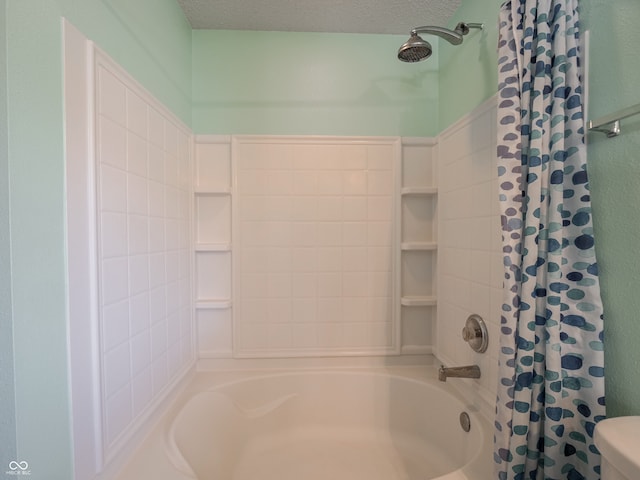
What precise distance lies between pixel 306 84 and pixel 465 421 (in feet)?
5.98

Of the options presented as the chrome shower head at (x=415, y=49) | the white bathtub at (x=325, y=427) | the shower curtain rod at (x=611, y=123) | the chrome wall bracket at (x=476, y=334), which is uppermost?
the chrome shower head at (x=415, y=49)

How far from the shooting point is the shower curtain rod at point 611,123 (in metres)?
0.59

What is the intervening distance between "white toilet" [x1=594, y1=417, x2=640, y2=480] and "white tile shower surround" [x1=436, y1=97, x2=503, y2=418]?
484 mm

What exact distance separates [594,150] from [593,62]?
0.24 m

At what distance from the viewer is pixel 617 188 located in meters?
0.67

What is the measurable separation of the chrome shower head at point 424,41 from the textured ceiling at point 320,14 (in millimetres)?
348

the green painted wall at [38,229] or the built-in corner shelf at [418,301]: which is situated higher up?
the green painted wall at [38,229]

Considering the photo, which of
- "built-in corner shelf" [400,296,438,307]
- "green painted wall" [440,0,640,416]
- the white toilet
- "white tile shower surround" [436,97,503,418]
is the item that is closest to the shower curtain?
"green painted wall" [440,0,640,416]

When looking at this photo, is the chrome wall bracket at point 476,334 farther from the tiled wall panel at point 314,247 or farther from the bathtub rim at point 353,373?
the tiled wall panel at point 314,247

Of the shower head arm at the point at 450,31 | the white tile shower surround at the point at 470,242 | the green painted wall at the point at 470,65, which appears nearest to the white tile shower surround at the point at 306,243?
the white tile shower surround at the point at 470,242

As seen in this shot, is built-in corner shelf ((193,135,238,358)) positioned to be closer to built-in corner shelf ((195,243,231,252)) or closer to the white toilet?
built-in corner shelf ((195,243,231,252))

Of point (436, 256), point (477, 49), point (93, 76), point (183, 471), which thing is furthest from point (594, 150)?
point (183, 471)

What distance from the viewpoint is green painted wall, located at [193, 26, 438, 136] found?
1485 millimetres

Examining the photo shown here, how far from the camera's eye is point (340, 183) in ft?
5.02
